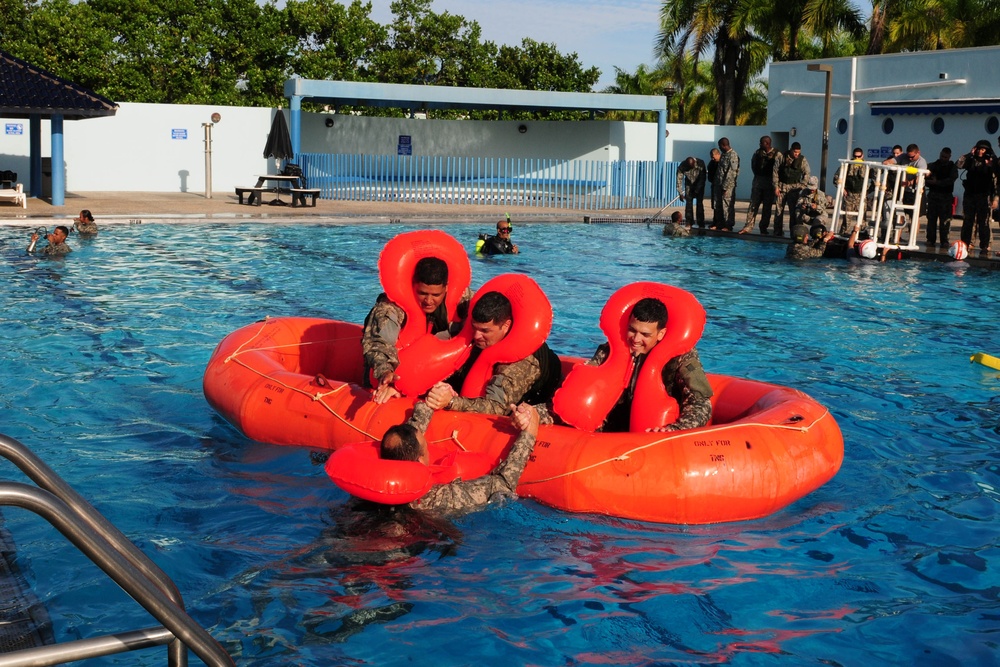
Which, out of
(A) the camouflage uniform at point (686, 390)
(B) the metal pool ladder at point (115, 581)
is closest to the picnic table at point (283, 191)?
(A) the camouflage uniform at point (686, 390)

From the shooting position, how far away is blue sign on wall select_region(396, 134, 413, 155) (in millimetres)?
27922

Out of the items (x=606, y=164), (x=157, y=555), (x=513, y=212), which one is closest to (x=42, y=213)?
(x=513, y=212)

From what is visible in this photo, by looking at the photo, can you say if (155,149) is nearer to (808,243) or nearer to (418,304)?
(808,243)

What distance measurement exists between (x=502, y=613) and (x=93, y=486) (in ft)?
8.73

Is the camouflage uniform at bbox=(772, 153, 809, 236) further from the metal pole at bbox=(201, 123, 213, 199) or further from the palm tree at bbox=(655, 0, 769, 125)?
the palm tree at bbox=(655, 0, 769, 125)

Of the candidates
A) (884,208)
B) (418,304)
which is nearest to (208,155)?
(884,208)

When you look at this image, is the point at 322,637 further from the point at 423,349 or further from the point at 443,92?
the point at 443,92

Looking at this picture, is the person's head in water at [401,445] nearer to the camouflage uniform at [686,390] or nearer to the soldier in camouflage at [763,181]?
the camouflage uniform at [686,390]

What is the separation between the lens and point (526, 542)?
510cm

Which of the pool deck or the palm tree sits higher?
the palm tree

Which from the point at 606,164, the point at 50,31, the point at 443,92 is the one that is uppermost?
the point at 50,31

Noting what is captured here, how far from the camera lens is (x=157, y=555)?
16.0 ft

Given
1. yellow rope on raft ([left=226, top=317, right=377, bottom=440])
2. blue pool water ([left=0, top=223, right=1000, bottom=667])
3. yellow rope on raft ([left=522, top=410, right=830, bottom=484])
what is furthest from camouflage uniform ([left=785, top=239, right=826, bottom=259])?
yellow rope on raft ([left=522, top=410, right=830, bottom=484])

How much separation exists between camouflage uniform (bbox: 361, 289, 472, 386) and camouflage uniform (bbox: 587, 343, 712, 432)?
1.08m
